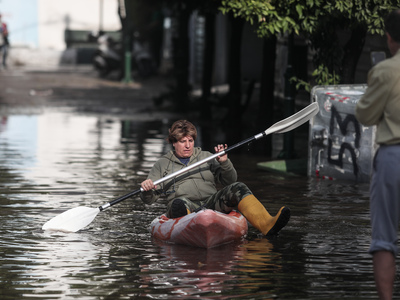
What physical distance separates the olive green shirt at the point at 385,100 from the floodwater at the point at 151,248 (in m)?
1.23

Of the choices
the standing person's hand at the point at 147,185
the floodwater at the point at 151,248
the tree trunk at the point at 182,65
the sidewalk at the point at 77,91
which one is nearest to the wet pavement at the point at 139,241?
the floodwater at the point at 151,248

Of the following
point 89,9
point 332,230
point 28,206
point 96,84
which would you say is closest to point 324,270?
point 332,230

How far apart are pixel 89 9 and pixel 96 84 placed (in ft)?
69.2

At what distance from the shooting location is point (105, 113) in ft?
73.9

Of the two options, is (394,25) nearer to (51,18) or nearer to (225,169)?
(225,169)

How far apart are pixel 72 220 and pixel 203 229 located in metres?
1.39

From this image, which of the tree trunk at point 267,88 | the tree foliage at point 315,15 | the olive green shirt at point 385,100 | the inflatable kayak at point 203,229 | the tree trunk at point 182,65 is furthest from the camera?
the tree trunk at point 182,65

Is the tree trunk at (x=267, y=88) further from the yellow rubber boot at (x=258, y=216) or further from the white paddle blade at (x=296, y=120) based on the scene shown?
the yellow rubber boot at (x=258, y=216)

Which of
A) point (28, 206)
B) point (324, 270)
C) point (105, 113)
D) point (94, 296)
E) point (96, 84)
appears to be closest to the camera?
point (94, 296)

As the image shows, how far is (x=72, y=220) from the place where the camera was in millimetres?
8352

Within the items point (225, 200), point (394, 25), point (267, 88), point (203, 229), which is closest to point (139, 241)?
point (203, 229)

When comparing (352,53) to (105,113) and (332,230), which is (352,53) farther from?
(105,113)

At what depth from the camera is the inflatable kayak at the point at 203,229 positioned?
758 centimetres

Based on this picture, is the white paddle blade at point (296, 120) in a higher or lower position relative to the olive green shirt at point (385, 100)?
lower
